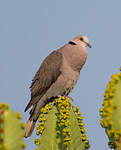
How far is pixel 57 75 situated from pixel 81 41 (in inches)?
42.4

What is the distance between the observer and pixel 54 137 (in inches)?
136

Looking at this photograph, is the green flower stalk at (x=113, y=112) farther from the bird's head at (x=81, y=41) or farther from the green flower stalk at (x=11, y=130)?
the bird's head at (x=81, y=41)

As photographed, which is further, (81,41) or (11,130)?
(81,41)

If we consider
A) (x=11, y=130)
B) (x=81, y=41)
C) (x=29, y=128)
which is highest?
(x=81, y=41)

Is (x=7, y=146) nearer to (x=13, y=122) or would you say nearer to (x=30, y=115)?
(x=13, y=122)

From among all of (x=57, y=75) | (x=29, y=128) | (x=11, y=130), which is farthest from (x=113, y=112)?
(x=29, y=128)

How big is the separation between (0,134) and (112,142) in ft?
3.26

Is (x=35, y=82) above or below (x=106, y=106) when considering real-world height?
above

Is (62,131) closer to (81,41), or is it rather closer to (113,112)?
(113,112)

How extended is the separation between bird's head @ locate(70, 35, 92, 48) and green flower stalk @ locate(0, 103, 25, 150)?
6506mm

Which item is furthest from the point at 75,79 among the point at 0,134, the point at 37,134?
the point at 0,134

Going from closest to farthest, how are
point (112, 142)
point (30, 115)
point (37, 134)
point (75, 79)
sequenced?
point (112, 142)
point (37, 134)
point (75, 79)
point (30, 115)

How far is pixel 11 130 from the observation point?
1.78m

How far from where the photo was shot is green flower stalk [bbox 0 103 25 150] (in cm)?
177
